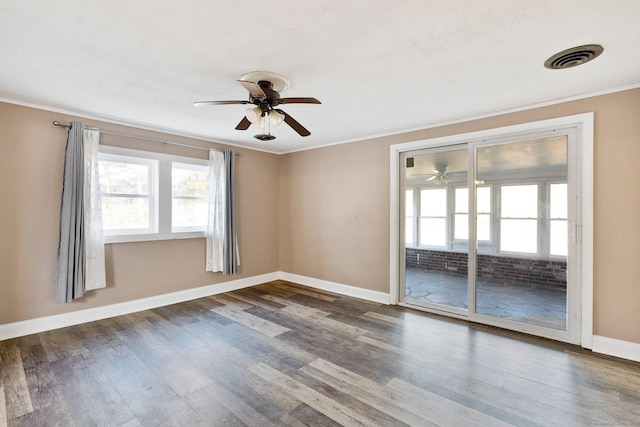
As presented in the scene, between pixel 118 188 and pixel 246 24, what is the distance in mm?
3158

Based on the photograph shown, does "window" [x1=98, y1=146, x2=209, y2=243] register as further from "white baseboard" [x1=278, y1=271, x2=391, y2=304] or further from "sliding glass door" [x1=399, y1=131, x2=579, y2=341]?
"sliding glass door" [x1=399, y1=131, x2=579, y2=341]

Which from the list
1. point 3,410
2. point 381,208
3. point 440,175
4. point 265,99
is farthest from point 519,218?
point 3,410

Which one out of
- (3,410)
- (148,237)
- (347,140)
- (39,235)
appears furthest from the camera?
(347,140)

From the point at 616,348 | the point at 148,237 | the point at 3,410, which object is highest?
the point at 148,237

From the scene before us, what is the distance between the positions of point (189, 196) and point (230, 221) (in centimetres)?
73

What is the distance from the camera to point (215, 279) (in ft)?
15.9

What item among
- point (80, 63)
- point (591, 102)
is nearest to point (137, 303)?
point (80, 63)

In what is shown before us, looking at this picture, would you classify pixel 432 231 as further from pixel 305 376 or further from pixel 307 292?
pixel 305 376

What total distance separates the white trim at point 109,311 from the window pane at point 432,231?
10.1 feet

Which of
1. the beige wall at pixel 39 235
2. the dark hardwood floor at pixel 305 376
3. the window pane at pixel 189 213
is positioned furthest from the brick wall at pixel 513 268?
A: the beige wall at pixel 39 235

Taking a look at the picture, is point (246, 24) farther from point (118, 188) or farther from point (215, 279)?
point (215, 279)

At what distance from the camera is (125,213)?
13.0ft

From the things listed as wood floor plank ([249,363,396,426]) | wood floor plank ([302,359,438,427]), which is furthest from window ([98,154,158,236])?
wood floor plank ([302,359,438,427])

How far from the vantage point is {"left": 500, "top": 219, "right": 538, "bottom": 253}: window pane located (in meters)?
3.33
